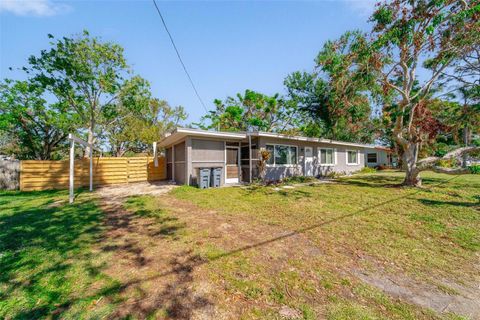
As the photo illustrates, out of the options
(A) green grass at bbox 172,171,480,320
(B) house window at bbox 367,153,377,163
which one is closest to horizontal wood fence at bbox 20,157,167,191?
(A) green grass at bbox 172,171,480,320

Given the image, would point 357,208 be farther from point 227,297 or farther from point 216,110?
point 216,110

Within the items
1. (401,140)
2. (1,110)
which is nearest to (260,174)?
(401,140)

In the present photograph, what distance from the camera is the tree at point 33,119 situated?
13.1 m

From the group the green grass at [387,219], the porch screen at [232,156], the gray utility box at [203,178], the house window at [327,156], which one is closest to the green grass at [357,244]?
the green grass at [387,219]

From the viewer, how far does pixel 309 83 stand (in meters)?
18.8

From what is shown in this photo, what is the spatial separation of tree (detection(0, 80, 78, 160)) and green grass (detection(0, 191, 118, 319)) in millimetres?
12882

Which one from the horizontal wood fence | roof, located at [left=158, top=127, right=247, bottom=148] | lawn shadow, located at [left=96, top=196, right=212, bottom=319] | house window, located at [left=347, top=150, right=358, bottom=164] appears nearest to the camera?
lawn shadow, located at [left=96, top=196, right=212, bottom=319]

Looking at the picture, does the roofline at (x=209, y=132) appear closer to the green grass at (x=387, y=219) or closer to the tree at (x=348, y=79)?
the green grass at (x=387, y=219)

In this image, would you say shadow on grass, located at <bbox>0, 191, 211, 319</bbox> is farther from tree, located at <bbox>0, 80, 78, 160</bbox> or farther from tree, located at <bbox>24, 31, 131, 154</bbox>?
tree, located at <bbox>0, 80, 78, 160</bbox>

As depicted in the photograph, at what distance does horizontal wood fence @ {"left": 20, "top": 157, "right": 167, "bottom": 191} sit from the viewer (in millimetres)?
9338

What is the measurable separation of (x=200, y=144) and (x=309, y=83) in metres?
14.4

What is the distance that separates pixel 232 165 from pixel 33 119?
51.7 ft

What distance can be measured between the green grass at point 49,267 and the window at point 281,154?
8.49 metres

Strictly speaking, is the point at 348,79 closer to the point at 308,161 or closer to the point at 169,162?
the point at 308,161
